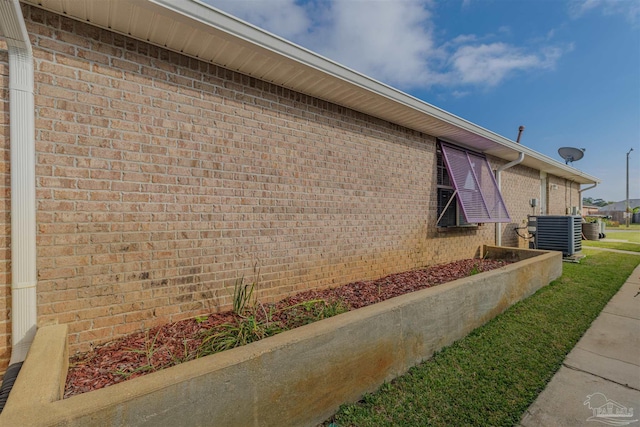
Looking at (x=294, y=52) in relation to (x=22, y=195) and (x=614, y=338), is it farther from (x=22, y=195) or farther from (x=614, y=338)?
(x=614, y=338)

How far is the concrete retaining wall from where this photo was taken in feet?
4.73

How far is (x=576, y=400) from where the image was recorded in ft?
8.42

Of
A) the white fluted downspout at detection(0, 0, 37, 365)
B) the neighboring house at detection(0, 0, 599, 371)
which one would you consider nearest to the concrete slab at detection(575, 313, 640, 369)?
the neighboring house at detection(0, 0, 599, 371)

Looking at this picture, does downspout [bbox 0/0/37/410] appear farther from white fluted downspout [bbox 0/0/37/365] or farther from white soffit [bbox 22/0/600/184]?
white soffit [bbox 22/0/600/184]

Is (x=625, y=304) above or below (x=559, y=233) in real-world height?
below

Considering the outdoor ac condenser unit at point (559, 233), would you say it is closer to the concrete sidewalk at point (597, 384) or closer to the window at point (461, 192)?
the window at point (461, 192)

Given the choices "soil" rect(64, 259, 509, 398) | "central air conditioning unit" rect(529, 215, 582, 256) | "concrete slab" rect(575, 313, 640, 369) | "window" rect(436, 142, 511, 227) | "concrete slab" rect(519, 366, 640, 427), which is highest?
"window" rect(436, 142, 511, 227)

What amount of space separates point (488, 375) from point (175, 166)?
3.63 m

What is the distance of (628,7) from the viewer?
15.9 ft

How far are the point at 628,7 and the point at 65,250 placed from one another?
8.25m

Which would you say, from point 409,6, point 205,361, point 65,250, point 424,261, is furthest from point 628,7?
point 65,250

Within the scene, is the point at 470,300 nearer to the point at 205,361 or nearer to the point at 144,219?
the point at 205,361

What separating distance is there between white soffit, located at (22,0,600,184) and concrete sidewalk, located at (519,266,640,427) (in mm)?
3735

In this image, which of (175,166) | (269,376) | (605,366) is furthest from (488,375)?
(175,166)
